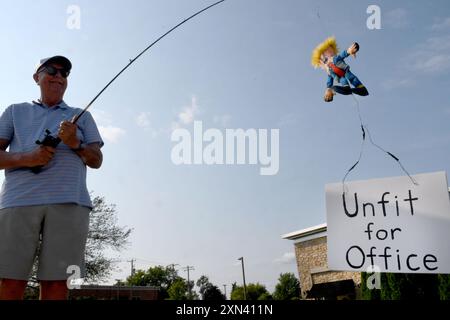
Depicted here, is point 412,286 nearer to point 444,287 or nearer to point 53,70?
point 444,287

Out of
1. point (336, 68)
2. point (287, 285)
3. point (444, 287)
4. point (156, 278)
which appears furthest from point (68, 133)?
point (156, 278)

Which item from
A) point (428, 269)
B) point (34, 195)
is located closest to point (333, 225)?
point (428, 269)

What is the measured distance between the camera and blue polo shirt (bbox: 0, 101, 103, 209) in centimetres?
241

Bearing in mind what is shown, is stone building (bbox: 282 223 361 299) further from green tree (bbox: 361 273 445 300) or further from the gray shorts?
the gray shorts

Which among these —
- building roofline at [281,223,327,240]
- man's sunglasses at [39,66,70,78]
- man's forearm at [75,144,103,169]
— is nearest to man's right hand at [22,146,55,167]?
man's forearm at [75,144,103,169]

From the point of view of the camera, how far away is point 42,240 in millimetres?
2383

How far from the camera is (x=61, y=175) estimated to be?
2.49m

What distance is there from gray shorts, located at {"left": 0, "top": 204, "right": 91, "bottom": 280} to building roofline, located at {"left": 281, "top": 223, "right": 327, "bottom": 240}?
61.0 ft

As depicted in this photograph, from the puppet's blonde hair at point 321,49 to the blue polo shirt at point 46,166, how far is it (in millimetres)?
2829

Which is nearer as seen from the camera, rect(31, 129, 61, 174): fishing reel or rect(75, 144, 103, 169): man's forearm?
rect(31, 129, 61, 174): fishing reel

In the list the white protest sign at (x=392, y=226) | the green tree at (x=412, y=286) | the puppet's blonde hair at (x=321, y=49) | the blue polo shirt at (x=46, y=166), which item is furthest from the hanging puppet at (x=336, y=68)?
the green tree at (x=412, y=286)

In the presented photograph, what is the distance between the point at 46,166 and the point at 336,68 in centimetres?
301
